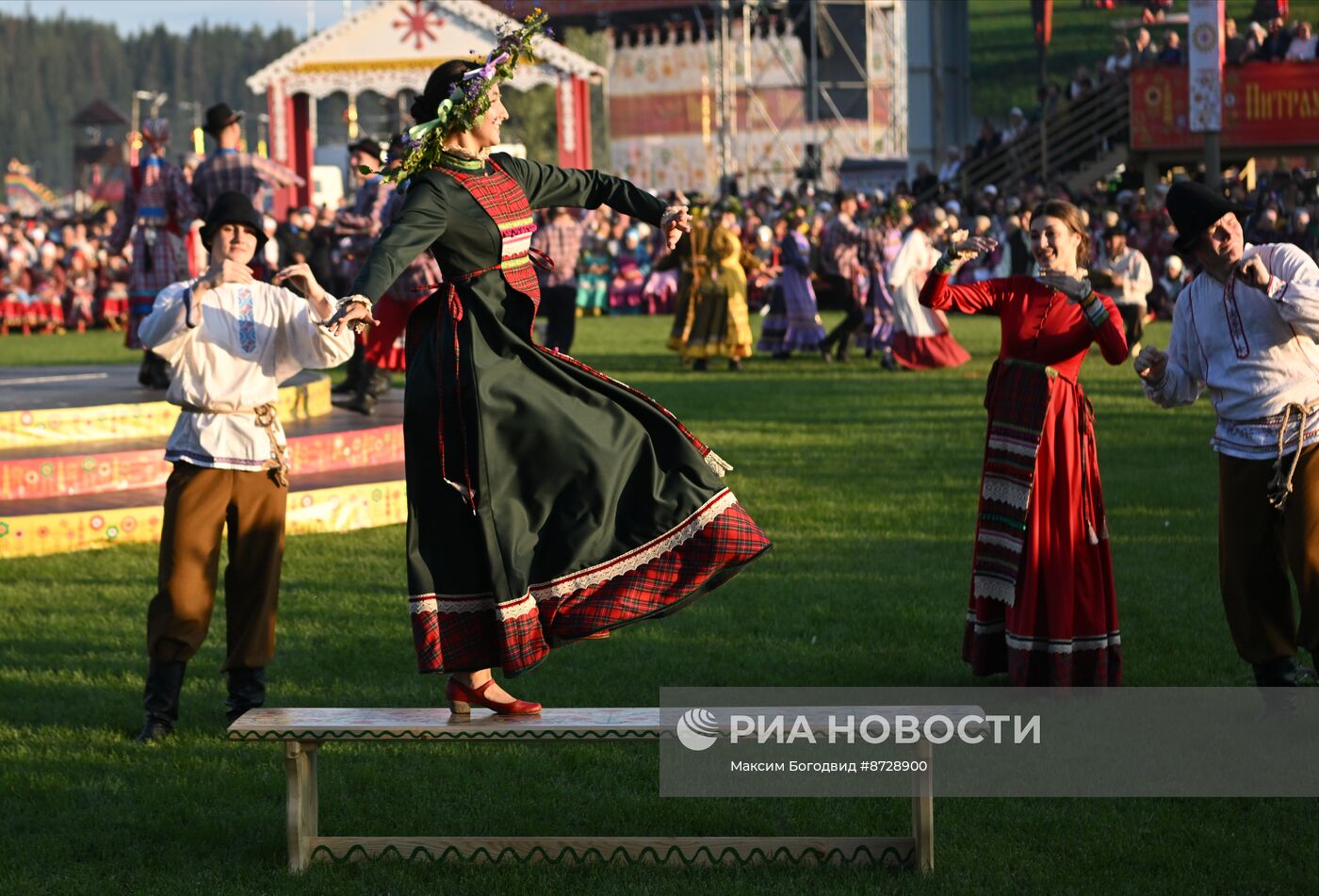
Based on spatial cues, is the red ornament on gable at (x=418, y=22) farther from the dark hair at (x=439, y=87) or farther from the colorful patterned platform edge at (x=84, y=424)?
the dark hair at (x=439, y=87)

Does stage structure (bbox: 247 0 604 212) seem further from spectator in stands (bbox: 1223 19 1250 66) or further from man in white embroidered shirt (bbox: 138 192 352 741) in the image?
man in white embroidered shirt (bbox: 138 192 352 741)

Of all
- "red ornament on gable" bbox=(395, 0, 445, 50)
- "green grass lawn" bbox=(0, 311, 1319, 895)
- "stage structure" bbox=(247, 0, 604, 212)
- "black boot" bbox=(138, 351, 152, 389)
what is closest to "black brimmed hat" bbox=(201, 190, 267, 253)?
"green grass lawn" bbox=(0, 311, 1319, 895)

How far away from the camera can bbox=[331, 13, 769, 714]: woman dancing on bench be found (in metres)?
4.56

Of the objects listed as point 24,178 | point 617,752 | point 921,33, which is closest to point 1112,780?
point 617,752

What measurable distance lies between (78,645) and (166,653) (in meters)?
1.60

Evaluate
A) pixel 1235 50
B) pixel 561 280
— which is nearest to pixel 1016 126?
pixel 1235 50

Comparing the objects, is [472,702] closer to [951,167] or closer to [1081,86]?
[1081,86]

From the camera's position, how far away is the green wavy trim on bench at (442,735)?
177 inches

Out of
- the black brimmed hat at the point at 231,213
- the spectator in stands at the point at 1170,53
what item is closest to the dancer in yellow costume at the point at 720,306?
the spectator in stands at the point at 1170,53

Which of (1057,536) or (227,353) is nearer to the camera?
(227,353)

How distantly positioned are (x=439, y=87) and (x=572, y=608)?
1.42 meters

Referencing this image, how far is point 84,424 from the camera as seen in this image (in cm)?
1101

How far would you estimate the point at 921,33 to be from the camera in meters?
33.6

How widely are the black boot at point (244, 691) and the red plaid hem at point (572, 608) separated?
5.78ft
